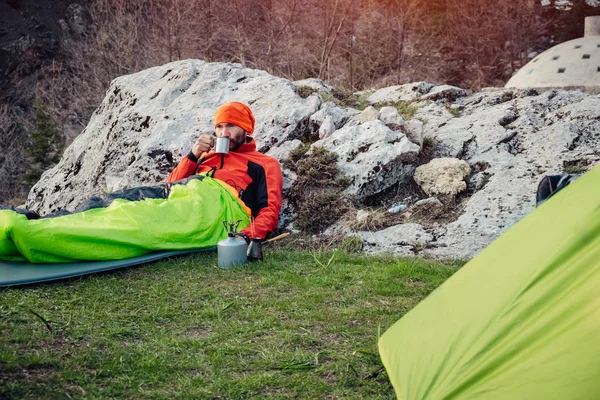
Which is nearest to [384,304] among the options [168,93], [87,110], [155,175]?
[155,175]

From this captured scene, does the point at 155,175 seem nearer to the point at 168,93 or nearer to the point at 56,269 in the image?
the point at 168,93

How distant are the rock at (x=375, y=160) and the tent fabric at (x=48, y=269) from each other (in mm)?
2055

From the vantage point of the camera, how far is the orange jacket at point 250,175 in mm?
4609

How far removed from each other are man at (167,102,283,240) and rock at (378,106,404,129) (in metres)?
1.41

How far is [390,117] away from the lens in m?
5.78

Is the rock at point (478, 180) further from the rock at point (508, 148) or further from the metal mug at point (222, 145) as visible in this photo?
the metal mug at point (222, 145)

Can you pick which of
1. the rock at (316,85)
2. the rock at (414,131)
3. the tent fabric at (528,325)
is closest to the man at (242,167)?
the rock at (414,131)

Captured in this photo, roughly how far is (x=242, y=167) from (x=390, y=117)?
173cm

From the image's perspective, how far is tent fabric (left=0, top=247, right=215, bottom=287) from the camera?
3.45 meters

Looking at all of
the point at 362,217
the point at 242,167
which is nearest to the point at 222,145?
the point at 242,167

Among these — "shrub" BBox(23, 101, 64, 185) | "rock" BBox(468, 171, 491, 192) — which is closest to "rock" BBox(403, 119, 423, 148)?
"rock" BBox(468, 171, 491, 192)

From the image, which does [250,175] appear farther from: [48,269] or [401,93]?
[401,93]

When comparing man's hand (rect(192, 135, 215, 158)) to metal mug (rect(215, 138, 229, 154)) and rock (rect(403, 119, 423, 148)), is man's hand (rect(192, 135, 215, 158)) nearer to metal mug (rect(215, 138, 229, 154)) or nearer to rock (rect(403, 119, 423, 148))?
metal mug (rect(215, 138, 229, 154))

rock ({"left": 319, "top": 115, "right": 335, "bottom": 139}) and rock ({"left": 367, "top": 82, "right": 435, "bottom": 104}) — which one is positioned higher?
rock ({"left": 367, "top": 82, "right": 435, "bottom": 104})
